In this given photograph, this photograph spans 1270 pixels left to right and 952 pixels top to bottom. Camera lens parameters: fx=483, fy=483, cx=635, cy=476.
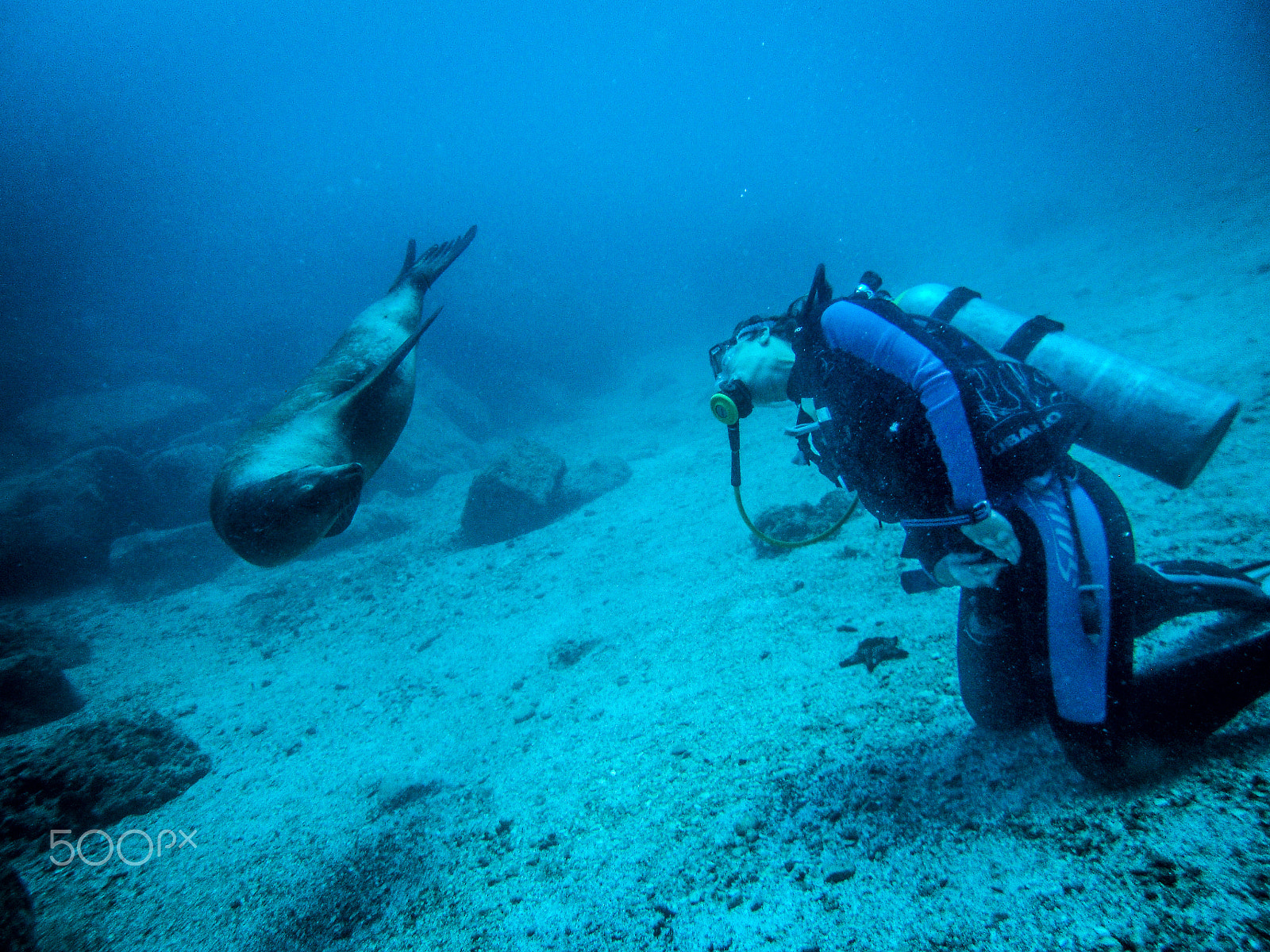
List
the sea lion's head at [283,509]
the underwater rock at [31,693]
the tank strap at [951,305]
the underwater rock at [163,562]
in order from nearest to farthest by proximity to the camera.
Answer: the sea lion's head at [283,509] → the tank strap at [951,305] → the underwater rock at [31,693] → the underwater rock at [163,562]

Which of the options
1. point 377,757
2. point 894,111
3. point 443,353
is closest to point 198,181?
point 443,353

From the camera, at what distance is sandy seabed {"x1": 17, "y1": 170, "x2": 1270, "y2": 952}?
188 cm

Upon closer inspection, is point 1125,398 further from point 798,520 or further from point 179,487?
point 179,487

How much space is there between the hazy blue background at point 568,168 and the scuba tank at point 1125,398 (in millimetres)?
21839

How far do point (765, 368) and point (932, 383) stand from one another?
890mm

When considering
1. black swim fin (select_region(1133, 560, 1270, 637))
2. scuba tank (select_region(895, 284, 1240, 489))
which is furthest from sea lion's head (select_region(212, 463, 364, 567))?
black swim fin (select_region(1133, 560, 1270, 637))

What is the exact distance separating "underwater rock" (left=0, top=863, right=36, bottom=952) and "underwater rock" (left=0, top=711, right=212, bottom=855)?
88cm

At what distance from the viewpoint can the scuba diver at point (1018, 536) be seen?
2139 millimetres

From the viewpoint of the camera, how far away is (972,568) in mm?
2254

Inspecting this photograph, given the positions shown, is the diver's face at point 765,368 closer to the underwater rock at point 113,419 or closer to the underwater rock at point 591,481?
the underwater rock at point 591,481

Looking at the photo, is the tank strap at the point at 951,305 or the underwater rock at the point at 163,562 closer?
the tank strap at the point at 951,305

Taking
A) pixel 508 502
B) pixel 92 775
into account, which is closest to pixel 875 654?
pixel 92 775

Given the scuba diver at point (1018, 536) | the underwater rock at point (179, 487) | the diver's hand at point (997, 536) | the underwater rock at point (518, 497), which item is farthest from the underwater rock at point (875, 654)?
the underwater rock at point (179, 487)

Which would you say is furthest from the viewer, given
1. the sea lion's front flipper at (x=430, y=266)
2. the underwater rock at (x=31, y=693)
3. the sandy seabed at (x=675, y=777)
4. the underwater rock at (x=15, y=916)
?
the underwater rock at (x=31, y=693)
